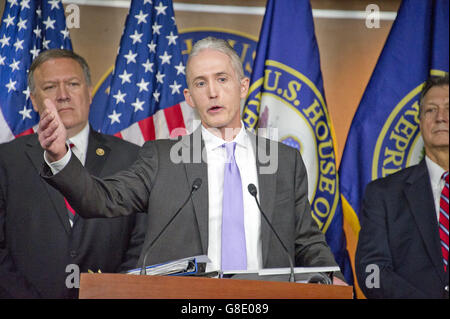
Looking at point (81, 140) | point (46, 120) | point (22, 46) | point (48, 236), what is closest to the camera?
point (46, 120)

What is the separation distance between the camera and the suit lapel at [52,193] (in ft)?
12.3

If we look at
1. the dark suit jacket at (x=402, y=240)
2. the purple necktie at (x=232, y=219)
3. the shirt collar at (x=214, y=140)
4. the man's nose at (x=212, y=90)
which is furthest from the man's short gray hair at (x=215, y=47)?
the dark suit jacket at (x=402, y=240)

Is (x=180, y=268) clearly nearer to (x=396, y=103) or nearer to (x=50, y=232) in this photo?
(x=50, y=232)

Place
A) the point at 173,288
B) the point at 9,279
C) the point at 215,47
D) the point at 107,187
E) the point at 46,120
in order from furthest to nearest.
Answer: the point at 9,279 → the point at 215,47 → the point at 107,187 → the point at 46,120 → the point at 173,288

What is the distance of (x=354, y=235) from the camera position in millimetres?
4496

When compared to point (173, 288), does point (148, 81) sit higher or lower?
higher

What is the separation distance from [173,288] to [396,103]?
2.99 m

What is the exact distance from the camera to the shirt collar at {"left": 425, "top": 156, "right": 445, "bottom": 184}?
4.01m

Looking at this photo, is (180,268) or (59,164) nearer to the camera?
(180,268)

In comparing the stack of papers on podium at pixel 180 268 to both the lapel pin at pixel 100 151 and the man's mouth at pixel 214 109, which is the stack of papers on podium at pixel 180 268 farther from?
the lapel pin at pixel 100 151

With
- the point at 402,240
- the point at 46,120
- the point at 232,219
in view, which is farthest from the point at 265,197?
the point at 402,240

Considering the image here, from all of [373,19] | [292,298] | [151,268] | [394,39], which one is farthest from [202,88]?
[373,19]

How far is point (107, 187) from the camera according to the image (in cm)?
266
